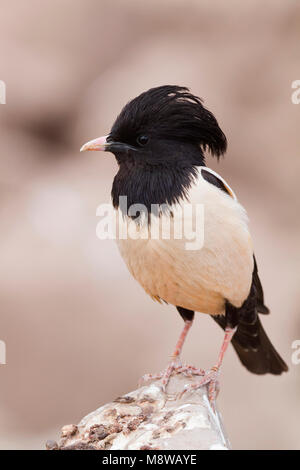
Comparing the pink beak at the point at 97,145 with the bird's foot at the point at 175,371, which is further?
the bird's foot at the point at 175,371

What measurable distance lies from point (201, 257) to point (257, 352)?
1370mm

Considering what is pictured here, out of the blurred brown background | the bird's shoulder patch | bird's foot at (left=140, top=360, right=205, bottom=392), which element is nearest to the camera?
the bird's shoulder patch

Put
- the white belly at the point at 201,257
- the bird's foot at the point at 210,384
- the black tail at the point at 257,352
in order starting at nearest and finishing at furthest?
the white belly at the point at 201,257 → the bird's foot at the point at 210,384 → the black tail at the point at 257,352

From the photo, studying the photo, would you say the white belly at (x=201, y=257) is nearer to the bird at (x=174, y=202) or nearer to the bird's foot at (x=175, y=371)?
the bird at (x=174, y=202)

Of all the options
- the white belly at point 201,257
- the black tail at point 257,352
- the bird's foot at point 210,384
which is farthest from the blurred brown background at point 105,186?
the white belly at point 201,257

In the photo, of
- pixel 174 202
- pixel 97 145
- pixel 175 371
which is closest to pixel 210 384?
pixel 175 371

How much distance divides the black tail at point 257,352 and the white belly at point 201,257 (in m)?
0.78

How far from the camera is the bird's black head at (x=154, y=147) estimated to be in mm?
3229

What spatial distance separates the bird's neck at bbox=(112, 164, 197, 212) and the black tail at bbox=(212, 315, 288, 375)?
1290 millimetres

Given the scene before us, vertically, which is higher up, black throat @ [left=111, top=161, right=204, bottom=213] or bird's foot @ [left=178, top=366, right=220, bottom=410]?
black throat @ [left=111, top=161, right=204, bottom=213]

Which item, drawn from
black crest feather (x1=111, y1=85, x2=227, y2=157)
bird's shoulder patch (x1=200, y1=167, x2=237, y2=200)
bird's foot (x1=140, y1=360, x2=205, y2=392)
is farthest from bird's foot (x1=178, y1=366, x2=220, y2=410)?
black crest feather (x1=111, y1=85, x2=227, y2=157)

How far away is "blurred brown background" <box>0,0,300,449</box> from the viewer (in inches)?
286

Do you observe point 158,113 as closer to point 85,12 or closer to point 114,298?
point 114,298

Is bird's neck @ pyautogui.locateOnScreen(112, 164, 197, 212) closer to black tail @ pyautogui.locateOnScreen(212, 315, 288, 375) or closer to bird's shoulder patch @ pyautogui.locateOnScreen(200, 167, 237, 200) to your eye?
bird's shoulder patch @ pyautogui.locateOnScreen(200, 167, 237, 200)
